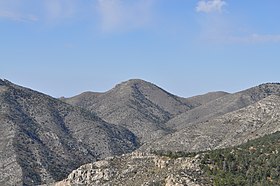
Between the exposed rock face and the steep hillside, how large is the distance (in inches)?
1734

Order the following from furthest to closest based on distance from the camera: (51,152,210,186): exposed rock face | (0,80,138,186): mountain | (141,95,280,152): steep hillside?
(0,80,138,186): mountain
(141,95,280,152): steep hillside
(51,152,210,186): exposed rock face

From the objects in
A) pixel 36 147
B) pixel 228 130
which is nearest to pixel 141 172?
pixel 228 130

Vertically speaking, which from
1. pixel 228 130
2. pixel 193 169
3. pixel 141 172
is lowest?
pixel 193 169

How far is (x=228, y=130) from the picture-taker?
5541 inches

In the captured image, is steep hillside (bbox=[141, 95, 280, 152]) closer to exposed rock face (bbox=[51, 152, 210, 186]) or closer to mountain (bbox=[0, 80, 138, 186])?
mountain (bbox=[0, 80, 138, 186])

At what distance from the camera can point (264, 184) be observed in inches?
2675

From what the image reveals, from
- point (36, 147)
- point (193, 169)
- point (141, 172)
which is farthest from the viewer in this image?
point (36, 147)

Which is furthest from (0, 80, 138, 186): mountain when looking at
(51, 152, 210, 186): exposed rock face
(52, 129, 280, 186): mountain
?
(52, 129, 280, 186): mountain

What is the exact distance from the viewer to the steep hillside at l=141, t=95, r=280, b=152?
129 meters

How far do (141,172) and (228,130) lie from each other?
64826 mm

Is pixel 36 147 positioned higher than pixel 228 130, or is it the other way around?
pixel 36 147

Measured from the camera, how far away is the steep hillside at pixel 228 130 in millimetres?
129375

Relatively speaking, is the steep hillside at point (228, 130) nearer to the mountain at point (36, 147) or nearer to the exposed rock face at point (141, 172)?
the mountain at point (36, 147)

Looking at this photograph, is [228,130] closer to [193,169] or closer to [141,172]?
[141,172]
